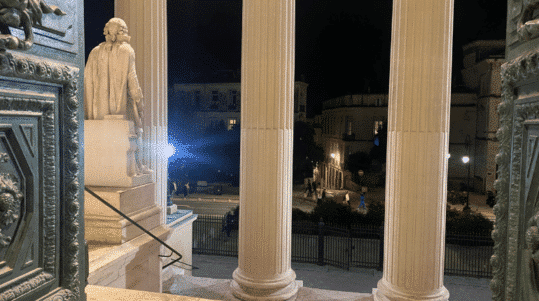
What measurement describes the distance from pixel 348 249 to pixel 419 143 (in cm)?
1179

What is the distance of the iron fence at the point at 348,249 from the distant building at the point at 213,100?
1387 inches

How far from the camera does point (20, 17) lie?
2490 mm

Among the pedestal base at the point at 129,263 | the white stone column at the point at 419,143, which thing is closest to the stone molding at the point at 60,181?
the pedestal base at the point at 129,263

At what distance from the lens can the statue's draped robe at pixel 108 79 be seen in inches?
359

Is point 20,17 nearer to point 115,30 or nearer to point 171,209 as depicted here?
point 115,30

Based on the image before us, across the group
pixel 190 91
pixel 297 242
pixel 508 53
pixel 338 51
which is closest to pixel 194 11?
pixel 190 91

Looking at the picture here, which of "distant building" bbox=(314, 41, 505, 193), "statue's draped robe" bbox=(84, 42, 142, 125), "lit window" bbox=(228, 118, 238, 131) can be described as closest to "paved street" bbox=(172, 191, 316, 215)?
"distant building" bbox=(314, 41, 505, 193)

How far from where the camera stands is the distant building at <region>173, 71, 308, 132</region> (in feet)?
193

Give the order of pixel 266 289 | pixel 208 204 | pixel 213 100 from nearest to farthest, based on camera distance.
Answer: pixel 266 289
pixel 208 204
pixel 213 100

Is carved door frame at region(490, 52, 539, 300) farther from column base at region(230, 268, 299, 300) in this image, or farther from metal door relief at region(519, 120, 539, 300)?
column base at region(230, 268, 299, 300)

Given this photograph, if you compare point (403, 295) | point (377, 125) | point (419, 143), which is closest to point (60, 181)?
point (419, 143)

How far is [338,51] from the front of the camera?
198 feet

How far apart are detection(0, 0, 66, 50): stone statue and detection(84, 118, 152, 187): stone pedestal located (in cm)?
646

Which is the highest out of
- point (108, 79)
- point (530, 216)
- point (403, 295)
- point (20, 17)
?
point (108, 79)
